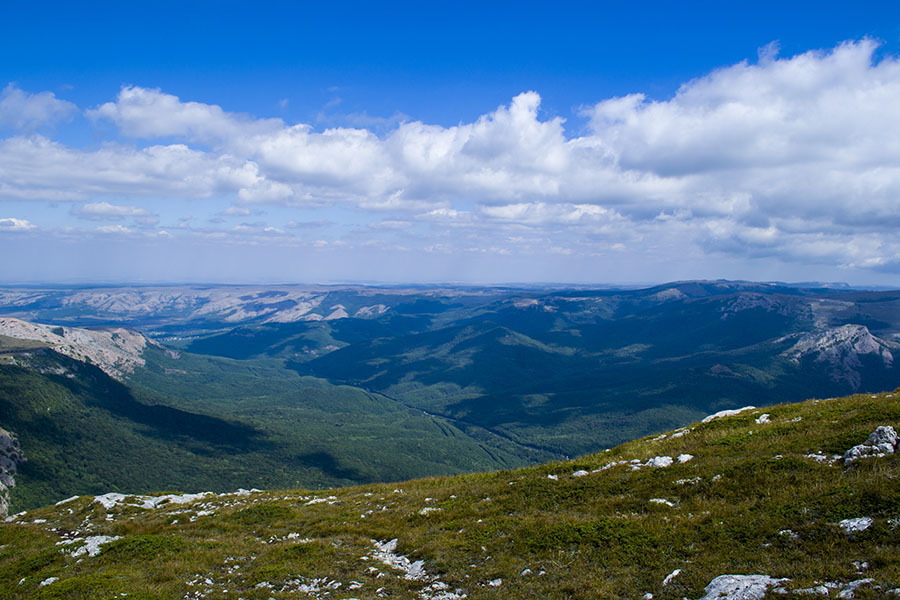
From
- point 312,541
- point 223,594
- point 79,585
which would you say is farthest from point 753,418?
point 79,585

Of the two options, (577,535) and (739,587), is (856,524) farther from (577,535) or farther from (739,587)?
(577,535)

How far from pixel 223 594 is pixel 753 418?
33.0 metres

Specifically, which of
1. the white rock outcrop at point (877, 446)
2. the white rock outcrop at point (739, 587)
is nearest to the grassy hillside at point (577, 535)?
the white rock outcrop at point (739, 587)

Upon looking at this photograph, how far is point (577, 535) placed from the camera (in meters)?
18.8

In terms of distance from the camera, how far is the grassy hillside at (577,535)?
15.0 metres

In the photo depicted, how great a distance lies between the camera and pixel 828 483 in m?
18.0

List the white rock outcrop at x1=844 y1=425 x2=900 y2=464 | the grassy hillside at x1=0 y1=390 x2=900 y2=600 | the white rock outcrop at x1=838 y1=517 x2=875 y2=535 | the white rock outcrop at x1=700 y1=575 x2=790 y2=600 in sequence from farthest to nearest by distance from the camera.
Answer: the white rock outcrop at x1=844 y1=425 x2=900 y2=464 < the grassy hillside at x1=0 y1=390 x2=900 y2=600 < the white rock outcrop at x1=838 y1=517 x2=875 y2=535 < the white rock outcrop at x1=700 y1=575 x2=790 y2=600

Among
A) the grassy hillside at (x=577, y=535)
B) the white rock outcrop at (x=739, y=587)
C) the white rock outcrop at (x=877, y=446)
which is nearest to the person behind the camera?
the white rock outcrop at (x=739, y=587)

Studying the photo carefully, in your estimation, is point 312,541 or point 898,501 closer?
point 898,501

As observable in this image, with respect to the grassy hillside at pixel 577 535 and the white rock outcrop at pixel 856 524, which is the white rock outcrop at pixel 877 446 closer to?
the grassy hillside at pixel 577 535

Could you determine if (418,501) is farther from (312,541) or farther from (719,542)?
(719,542)

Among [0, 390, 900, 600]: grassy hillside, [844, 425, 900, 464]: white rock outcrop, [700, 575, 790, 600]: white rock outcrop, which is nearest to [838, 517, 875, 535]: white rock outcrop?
[0, 390, 900, 600]: grassy hillside

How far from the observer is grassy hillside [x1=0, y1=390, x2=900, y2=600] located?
15031 mm

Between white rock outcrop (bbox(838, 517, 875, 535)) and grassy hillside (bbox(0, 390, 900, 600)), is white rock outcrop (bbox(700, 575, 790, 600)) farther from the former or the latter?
white rock outcrop (bbox(838, 517, 875, 535))
